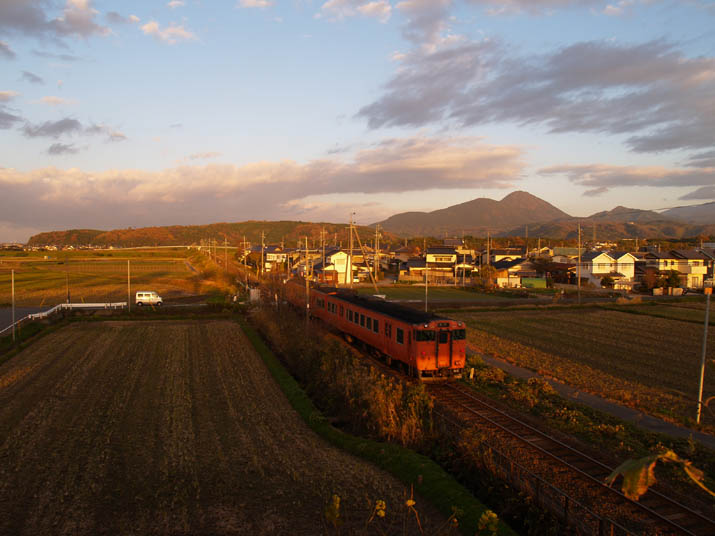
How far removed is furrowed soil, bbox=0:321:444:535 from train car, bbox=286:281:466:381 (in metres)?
4.30

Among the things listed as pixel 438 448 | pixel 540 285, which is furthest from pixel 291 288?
pixel 540 285

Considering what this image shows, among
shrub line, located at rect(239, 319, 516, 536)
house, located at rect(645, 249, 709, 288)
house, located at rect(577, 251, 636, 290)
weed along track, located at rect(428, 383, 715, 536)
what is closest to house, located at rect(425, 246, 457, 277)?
house, located at rect(577, 251, 636, 290)

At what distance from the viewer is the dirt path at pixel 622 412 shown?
12.1m

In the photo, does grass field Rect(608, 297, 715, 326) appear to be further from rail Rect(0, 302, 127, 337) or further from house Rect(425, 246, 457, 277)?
rail Rect(0, 302, 127, 337)

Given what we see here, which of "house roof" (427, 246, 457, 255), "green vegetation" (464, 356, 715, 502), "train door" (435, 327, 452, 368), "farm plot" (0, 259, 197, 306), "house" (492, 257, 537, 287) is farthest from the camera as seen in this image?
"house roof" (427, 246, 457, 255)

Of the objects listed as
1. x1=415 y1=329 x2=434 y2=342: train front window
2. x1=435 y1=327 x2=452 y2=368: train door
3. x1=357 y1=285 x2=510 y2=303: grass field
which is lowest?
x1=357 y1=285 x2=510 y2=303: grass field

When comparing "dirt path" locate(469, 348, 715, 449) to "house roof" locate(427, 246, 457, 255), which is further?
"house roof" locate(427, 246, 457, 255)

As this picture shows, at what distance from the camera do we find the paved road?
29.8 meters

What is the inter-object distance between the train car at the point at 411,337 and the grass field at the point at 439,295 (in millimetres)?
23135

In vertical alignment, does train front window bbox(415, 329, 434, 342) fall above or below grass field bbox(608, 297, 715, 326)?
above

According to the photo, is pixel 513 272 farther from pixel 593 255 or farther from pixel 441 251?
pixel 441 251

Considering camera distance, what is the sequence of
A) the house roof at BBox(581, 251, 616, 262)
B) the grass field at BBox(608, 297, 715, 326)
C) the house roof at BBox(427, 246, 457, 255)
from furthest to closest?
the house roof at BBox(427, 246, 457, 255), the house roof at BBox(581, 251, 616, 262), the grass field at BBox(608, 297, 715, 326)

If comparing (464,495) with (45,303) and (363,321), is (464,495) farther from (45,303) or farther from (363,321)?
(45,303)

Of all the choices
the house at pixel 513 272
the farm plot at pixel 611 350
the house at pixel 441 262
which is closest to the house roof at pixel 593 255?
the house at pixel 513 272
